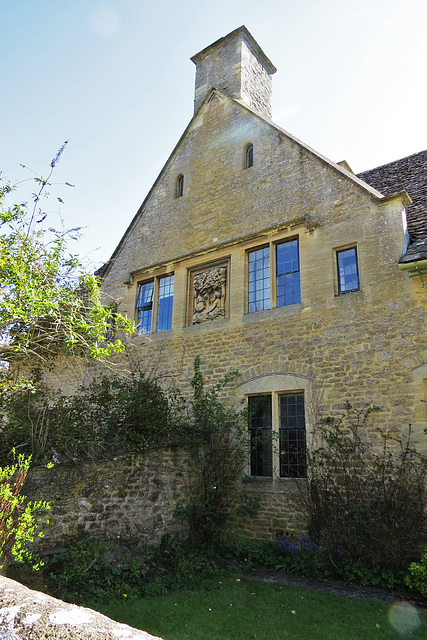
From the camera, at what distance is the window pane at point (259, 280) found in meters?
10.1

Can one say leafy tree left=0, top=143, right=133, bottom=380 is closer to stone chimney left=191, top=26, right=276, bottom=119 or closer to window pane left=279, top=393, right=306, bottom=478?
window pane left=279, top=393, right=306, bottom=478

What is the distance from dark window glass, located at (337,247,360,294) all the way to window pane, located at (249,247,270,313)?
5.48 ft

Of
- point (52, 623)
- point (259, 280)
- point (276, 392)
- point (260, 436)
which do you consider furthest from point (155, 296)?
point (52, 623)

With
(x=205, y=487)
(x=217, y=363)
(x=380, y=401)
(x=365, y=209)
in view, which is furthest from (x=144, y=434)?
(x=365, y=209)

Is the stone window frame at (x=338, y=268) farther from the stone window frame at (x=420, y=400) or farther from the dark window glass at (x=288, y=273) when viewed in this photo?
the stone window frame at (x=420, y=400)

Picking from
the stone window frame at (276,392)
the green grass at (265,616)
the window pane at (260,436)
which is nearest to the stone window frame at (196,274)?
the stone window frame at (276,392)

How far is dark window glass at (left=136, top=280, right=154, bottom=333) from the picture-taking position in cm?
1217

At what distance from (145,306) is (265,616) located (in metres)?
8.33

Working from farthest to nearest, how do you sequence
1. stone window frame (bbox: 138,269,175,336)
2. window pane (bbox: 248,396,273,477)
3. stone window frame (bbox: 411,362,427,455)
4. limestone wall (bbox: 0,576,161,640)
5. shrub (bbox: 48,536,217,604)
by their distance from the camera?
stone window frame (bbox: 138,269,175,336)
window pane (bbox: 248,396,273,477)
stone window frame (bbox: 411,362,427,455)
shrub (bbox: 48,536,217,604)
limestone wall (bbox: 0,576,161,640)

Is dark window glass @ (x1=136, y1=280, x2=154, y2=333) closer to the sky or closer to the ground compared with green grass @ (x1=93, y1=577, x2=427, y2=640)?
closer to the sky

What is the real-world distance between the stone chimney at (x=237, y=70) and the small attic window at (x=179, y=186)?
2484 mm

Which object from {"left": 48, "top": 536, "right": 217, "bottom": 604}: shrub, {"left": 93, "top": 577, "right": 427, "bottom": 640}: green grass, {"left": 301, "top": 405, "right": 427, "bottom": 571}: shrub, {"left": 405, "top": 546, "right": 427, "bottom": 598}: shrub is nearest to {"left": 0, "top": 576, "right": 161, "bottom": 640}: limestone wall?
{"left": 93, "top": 577, "right": 427, "bottom": 640}: green grass

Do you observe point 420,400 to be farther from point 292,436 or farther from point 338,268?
point 338,268

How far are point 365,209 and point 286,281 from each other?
7.16 ft
